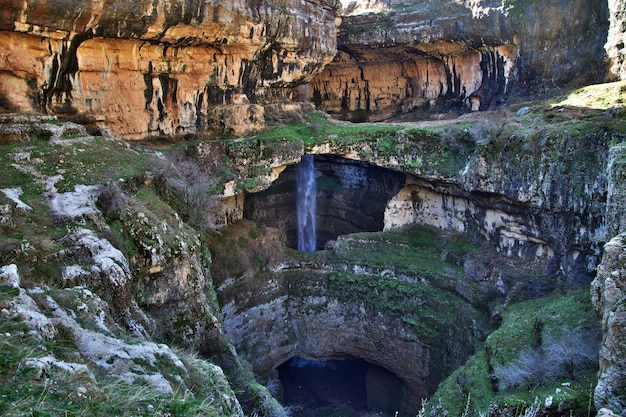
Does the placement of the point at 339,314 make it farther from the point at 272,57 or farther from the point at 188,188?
the point at 272,57

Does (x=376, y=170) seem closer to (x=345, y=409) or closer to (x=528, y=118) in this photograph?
(x=528, y=118)

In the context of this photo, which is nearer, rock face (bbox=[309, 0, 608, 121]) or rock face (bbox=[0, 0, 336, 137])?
rock face (bbox=[0, 0, 336, 137])

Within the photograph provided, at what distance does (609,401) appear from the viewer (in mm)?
8180

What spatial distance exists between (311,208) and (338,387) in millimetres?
9505

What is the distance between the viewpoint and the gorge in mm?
8469

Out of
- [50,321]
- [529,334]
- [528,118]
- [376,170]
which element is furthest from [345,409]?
[50,321]

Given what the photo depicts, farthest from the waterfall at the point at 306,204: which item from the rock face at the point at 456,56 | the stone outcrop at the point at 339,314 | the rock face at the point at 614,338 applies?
the rock face at the point at 614,338

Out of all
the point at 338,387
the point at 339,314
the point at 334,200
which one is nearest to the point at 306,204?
the point at 334,200

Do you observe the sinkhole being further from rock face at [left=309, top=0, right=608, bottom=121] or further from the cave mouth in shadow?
the cave mouth in shadow

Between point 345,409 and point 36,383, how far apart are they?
1596cm

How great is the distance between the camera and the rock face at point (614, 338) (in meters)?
8.07

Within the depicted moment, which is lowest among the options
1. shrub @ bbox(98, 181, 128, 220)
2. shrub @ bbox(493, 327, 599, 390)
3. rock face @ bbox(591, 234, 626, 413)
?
shrub @ bbox(493, 327, 599, 390)

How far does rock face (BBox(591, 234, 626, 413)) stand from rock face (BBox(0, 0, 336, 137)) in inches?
557

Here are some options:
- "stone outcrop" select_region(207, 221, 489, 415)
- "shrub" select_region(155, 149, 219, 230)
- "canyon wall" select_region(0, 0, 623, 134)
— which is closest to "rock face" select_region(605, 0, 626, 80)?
"canyon wall" select_region(0, 0, 623, 134)
